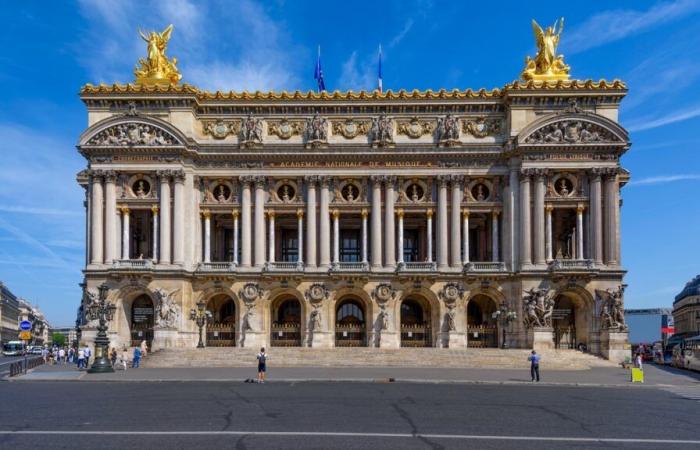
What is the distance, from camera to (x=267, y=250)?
68312 millimetres

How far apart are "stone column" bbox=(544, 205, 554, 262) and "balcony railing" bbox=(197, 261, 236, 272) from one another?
26249 mm

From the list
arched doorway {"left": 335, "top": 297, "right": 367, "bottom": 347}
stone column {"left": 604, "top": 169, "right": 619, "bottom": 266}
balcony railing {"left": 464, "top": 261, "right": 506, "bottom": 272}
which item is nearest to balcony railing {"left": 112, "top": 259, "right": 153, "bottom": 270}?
arched doorway {"left": 335, "top": 297, "right": 367, "bottom": 347}

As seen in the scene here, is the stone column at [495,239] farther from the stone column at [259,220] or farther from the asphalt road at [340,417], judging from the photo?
the asphalt road at [340,417]

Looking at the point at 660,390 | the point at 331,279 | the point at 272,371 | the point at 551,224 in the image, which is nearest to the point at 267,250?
the point at 331,279

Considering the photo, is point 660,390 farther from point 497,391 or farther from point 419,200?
point 419,200

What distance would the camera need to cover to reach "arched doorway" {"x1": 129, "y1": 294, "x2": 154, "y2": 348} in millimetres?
65000

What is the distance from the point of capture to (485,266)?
65188 mm

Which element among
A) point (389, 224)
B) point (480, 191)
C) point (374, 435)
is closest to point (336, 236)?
point (389, 224)

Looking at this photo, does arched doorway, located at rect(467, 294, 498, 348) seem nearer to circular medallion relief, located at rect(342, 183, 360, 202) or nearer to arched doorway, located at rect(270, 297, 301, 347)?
circular medallion relief, located at rect(342, 183, 360, 202)

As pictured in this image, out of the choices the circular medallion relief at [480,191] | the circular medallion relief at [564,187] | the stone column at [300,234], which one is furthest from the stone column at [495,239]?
the stone column at [300,234]

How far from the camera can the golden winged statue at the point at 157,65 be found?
2635 inches

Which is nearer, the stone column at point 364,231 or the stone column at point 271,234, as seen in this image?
the stone column at point 364,231

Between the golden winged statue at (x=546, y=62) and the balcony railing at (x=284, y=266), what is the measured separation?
2526 centimetres

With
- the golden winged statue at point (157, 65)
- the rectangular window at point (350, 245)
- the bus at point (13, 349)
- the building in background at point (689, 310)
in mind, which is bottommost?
the bus at point (13, 349)
